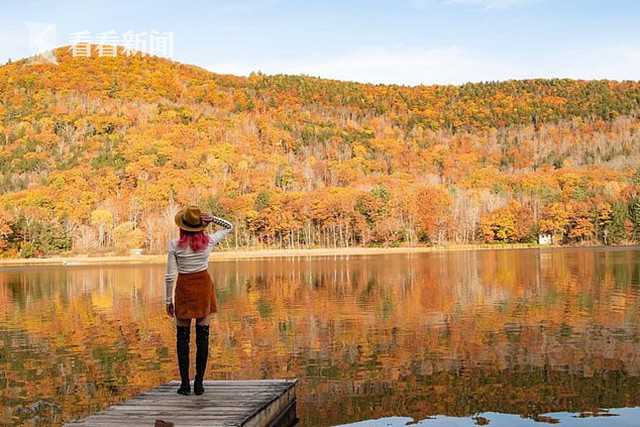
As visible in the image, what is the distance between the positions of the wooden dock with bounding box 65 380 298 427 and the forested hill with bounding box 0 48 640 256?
83318 millimetres

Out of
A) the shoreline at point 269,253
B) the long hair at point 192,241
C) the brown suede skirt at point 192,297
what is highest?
the long hair at point 192,241

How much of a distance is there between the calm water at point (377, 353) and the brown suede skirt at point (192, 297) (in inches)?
94.2

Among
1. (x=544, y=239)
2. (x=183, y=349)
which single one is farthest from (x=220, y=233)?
(x=544, y=239)

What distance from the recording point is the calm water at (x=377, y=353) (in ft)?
35.9

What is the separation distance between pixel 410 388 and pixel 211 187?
105612mm

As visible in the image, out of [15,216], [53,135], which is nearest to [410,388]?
[15,216]

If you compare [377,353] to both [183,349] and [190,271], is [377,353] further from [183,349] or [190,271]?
[190,271]

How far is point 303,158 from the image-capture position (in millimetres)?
147250

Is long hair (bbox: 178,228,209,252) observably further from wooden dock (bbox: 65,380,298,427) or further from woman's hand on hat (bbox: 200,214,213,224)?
wooden dock (bbox: 65,380,298,427)

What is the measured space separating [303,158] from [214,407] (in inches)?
5467

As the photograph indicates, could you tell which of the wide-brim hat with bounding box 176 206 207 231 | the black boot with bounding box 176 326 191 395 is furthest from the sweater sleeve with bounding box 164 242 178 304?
the black boot with bounding box 176 326 191 395

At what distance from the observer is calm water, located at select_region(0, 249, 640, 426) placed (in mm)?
10945

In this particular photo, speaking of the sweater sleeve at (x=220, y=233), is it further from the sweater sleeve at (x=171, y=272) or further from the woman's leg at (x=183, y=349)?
the woman's leg at (x=183, y=349)

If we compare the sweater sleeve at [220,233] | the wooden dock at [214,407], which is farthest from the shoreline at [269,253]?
the sweater sleeve at [220,233]
